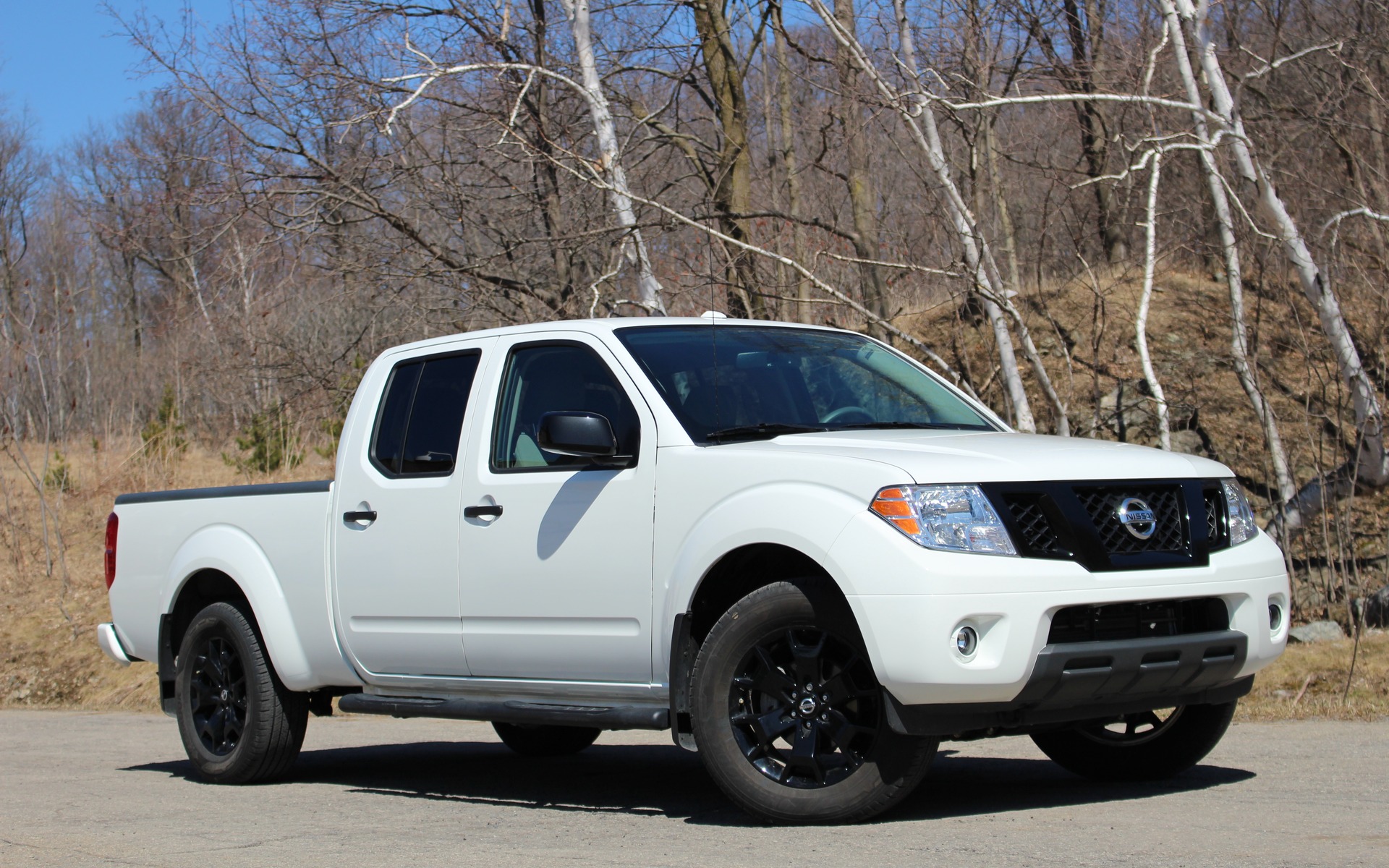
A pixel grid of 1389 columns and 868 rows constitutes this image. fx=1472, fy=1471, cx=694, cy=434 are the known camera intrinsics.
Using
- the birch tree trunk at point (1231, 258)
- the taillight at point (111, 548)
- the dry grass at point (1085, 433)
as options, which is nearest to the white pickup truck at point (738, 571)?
the taillight at point (111, 548)

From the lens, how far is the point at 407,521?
A: 6723 millimetres

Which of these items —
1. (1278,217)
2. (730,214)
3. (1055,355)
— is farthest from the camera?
(1055,355)

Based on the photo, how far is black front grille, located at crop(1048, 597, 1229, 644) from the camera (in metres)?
5.03

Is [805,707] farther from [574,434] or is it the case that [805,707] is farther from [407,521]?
[407,521]

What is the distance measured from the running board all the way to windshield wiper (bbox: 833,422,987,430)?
1.39m

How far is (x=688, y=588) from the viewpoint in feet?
18.2

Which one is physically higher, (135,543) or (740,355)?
(740,355)

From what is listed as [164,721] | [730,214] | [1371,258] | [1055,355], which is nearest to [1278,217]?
[1371,258]

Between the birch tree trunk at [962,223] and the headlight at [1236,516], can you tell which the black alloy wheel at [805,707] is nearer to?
the headlight at [1236,516]

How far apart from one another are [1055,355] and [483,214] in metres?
7.05

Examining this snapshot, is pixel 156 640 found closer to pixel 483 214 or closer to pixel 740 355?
pixel 740 355

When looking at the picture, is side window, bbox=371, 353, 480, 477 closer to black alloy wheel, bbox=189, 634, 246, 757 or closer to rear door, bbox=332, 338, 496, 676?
rear door, bbox=332, 338, 496, 676

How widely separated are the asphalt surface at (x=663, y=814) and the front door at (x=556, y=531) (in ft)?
2.19

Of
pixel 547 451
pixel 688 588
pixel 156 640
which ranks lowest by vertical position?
pixel 156 640
